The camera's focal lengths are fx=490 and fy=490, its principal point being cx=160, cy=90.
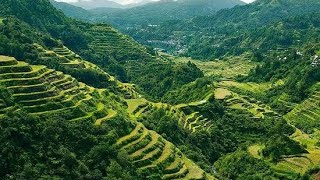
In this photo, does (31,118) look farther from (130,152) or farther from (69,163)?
(130,152)

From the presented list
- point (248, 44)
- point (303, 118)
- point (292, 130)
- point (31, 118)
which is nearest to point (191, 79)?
point (303, 118)

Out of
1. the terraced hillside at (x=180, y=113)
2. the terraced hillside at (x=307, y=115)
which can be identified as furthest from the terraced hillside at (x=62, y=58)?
the terraced hillside at (x=307, y=115)

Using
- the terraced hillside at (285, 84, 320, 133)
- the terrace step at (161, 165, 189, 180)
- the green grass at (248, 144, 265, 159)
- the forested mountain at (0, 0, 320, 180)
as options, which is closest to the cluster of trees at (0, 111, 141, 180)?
the forested mountain at (0, 0, 320, 180)

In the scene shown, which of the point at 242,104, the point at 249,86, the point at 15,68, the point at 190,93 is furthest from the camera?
the point at 249,86

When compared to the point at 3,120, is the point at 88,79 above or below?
below

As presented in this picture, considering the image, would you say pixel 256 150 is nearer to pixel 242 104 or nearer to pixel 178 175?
pixel 242 104

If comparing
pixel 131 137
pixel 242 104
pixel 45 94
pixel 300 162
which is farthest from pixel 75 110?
pixel 242 104
